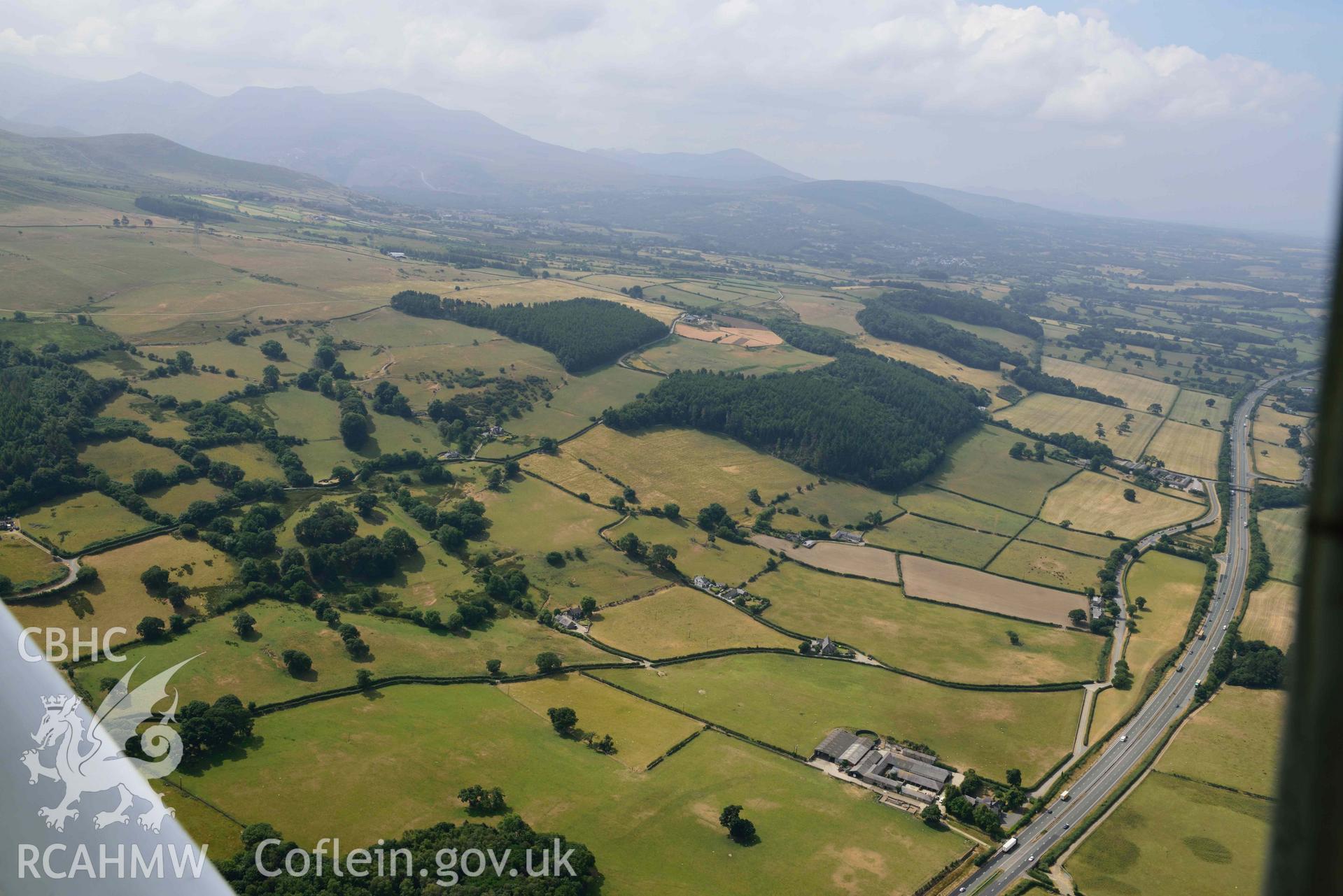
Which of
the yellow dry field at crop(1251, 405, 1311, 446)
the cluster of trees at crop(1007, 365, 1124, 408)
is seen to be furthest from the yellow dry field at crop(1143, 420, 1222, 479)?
the cluster of trees at crop(1007, 365, 1124, 408)

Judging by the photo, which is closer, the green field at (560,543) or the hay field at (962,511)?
the green field at (560,543)

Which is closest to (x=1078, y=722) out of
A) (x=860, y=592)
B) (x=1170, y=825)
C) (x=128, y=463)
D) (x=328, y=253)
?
(x=1170, y=825)

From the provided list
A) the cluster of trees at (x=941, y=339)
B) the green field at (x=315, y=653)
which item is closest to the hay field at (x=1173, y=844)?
the green field at (x=315, y=653)

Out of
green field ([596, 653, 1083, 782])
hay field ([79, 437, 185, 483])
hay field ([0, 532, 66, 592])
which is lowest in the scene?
green field ([596, 653, 1083, 782])

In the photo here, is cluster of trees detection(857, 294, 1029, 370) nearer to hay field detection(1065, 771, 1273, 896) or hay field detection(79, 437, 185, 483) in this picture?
hay field detection(1065, 771, 1273, 896)

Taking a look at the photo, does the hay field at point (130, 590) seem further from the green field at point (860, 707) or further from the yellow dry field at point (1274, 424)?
the yellow dry field at point (1274, 424)

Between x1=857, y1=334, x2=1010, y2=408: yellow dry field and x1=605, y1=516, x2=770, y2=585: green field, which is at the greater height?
x1=857, y1=334, x2=1010, y2=408: yellow dry field

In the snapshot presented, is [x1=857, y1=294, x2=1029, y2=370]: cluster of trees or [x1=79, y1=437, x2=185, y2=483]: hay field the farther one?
[x1=857, y1=294, x2=1029, y2=370]: cluster of trees
